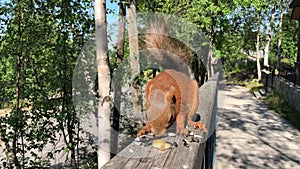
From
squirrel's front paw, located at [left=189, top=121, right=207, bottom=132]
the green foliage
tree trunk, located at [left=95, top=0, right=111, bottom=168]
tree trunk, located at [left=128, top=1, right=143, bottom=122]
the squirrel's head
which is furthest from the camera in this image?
tree trunk, located at [left=128, top=1, right=143, bottom=122]

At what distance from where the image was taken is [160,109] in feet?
4.55

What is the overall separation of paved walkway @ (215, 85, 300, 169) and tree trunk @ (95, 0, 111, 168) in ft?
9.24

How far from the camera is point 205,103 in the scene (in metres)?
2.65

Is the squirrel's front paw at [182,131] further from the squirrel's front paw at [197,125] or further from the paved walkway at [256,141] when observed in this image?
the paved walkway at [256,141]

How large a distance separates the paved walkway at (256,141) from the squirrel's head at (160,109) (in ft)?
11.8

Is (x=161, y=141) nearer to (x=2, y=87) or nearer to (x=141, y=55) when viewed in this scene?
(x=2, y=87)

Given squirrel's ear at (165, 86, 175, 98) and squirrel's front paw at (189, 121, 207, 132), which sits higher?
squirrel's ear at (165, 86, 175, 98)

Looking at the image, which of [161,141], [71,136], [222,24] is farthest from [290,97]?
[161,141]

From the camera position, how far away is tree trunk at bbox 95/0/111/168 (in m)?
2.34

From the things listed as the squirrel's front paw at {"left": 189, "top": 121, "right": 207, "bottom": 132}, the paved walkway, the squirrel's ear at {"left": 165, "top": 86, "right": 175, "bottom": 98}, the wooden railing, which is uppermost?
the squirrel's ear at {"left": 165, "top": 86, "right": 175, "bottom": 98}

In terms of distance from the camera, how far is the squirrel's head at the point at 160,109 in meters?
1.40

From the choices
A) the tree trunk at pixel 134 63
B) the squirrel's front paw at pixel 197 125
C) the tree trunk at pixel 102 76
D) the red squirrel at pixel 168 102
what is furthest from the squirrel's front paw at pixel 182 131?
the tree trunk at pixel 134 63

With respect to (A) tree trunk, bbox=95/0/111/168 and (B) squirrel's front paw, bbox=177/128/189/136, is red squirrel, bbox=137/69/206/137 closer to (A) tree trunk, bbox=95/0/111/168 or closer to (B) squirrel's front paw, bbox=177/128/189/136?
(B) squirrel's front paw, bbox=177/128/189/136

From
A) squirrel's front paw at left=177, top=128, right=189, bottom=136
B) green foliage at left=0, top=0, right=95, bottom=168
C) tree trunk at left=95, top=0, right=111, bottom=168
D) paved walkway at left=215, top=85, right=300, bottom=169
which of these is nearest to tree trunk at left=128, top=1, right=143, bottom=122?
tree trunk at left=95, top=0, right=111, bottom=168
